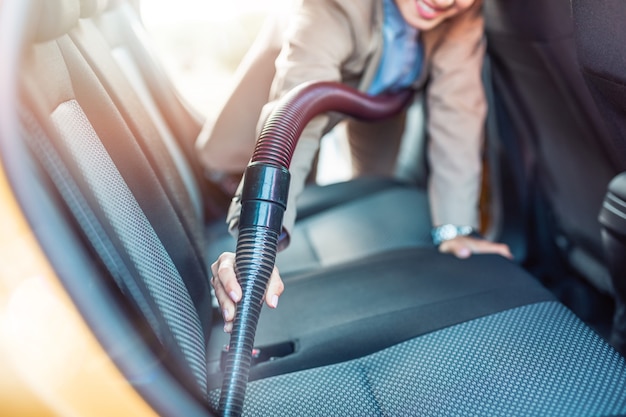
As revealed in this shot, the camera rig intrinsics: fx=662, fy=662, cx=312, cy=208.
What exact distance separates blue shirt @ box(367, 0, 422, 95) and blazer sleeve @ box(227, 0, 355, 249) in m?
0.10

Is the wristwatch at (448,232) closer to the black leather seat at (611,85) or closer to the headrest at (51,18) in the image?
the black leather seat at (611,85)

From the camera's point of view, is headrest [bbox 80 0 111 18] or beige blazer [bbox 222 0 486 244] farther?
beige blazer [bbox 222 0 486 244]

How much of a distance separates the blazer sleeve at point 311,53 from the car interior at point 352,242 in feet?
0.84

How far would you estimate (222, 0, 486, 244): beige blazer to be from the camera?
1.24m

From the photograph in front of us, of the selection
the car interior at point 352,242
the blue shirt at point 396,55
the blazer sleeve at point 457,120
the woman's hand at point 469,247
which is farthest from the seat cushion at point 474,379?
the blue shirt at point 396,55

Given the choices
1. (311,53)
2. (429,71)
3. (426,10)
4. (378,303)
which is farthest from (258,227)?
(429,71)

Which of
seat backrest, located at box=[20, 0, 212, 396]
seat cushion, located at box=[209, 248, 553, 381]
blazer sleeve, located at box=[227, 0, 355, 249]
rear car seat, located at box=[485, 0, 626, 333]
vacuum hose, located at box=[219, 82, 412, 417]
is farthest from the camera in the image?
rear car seat, located at box=[485, 0, 626, 333]

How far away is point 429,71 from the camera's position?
1469 mm

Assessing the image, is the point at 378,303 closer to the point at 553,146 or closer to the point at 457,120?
the point at 457,120

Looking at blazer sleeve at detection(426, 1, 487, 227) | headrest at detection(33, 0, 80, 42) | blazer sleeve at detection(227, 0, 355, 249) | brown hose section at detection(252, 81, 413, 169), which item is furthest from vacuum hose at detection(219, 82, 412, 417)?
blazer sleeve at detection(426, 1, 487, 227)

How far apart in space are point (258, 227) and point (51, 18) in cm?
36

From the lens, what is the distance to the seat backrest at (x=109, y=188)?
70 cm

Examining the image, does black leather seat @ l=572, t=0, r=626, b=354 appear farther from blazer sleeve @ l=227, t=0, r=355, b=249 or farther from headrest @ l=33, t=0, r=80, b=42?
headrest @ l=33, t=0, r=80, b=42

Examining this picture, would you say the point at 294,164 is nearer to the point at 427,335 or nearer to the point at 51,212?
the point at 427,335
